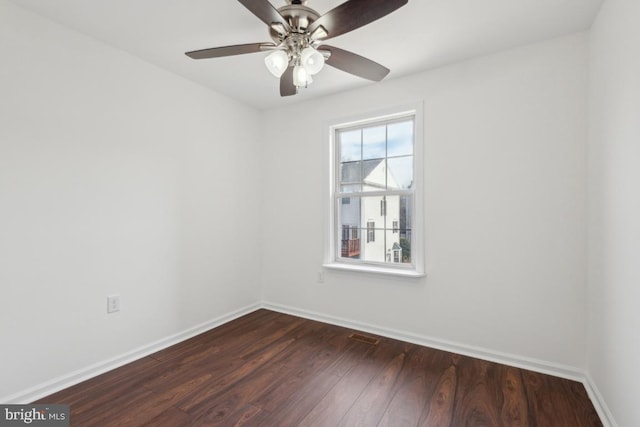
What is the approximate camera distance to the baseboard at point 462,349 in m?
2.08

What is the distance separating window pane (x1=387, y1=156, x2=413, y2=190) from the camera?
2789 mm

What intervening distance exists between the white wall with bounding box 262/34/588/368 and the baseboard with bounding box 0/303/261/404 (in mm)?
1465

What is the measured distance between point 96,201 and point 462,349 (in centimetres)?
306

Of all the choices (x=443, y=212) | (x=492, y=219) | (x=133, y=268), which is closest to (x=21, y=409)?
(x=133, y=268)

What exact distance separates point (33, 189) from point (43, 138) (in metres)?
0.33

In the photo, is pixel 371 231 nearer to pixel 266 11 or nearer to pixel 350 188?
pixel 350 188

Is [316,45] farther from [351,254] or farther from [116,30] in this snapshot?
[351,254]

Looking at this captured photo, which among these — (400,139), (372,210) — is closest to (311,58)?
(400,139)

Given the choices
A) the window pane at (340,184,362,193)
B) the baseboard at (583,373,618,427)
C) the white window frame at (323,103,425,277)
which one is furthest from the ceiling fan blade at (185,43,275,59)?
the baseboard at (583,373,618,427)

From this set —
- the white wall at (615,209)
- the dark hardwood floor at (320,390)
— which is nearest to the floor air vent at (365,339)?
the dark hardwood floor at (320,390)

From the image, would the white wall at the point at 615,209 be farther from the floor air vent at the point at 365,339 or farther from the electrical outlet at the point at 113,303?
the electrical outlet at the point at 113,303

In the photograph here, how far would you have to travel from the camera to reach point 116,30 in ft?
6.67

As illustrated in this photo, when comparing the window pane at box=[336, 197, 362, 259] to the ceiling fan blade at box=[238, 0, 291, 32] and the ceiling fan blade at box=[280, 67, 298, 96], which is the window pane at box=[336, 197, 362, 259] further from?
the ceiling fan blade at box=[238, 0, 291, 32]

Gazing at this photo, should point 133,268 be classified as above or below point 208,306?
above
